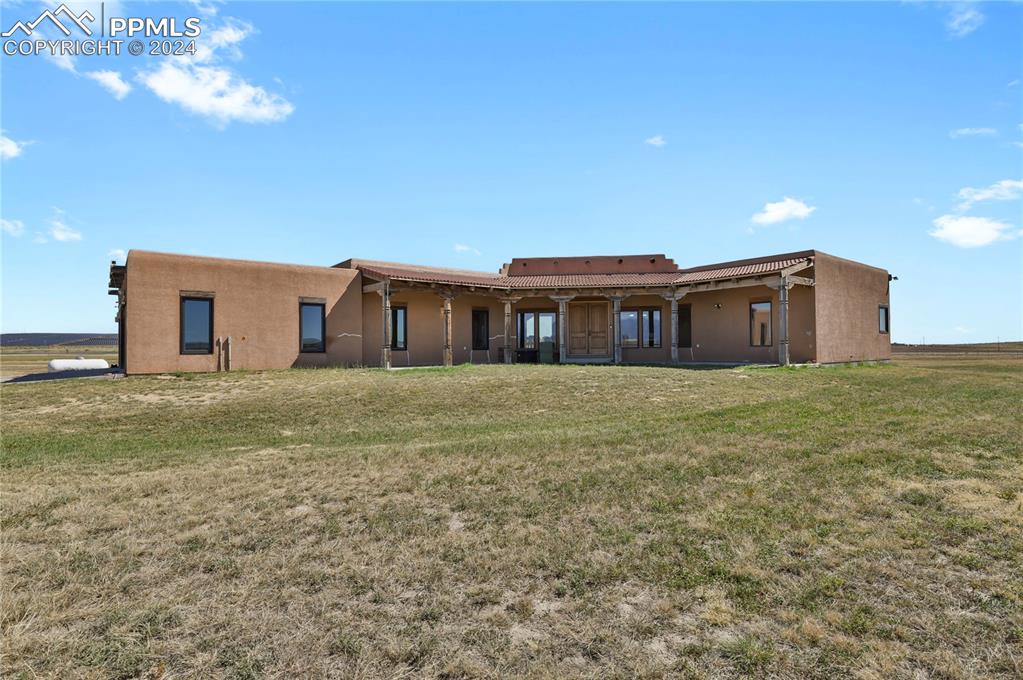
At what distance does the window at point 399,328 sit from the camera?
18.7m

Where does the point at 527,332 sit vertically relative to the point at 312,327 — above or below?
below

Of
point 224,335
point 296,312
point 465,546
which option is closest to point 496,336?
point 296,312

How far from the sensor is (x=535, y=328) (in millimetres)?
22125

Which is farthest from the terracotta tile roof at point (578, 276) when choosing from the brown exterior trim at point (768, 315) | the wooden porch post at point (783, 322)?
the brown exterior trim at point (768, 315)

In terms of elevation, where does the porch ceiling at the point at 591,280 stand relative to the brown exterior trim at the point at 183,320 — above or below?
above

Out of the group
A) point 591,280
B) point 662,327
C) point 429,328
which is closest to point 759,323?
point 662,327

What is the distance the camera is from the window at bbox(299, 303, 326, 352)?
54.3 feet

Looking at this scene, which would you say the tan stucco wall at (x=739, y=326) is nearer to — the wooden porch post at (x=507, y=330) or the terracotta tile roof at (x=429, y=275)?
the wooden porch post at (x=507, y=330)

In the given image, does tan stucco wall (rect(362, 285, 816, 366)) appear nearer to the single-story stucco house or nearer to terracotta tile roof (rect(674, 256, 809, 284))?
the single-story stucco house

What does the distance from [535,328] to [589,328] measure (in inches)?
85.4

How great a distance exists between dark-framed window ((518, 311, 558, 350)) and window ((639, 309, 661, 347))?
340cm

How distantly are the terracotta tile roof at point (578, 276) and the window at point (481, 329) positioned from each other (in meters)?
1.28

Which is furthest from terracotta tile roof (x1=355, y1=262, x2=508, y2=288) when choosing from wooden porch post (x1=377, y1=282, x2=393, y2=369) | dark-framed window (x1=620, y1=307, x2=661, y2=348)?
dark-framed window (x1=620, y1=307, x2=661, y2=348)

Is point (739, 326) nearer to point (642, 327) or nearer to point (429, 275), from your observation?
point (642, 327)
